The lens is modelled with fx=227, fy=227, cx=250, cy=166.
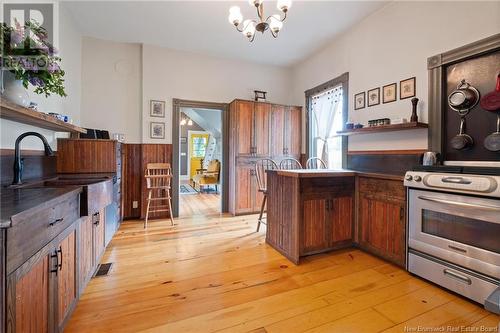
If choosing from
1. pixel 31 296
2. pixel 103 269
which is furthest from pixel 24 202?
pixel 103 269

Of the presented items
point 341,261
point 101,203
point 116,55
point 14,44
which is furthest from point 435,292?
point 116,55

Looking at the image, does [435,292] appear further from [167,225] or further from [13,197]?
[167,225]

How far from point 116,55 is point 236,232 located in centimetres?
354

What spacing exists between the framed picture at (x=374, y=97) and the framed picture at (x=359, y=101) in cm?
10

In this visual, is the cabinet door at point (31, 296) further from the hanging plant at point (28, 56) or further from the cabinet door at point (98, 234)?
the hanging plant at point (28, 56)

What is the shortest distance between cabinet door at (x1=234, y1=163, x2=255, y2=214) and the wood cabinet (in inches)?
80.9

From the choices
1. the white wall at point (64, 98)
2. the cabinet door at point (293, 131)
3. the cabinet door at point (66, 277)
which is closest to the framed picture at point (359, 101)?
the cabinet door at point (293, 131)

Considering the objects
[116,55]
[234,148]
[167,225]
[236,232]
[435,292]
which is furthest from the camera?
[234,148]

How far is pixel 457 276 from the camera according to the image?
176 cm

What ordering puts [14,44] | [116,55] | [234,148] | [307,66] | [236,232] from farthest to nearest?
[307,66]
[234,148]
[116,55]
[236,232]
[14,44]

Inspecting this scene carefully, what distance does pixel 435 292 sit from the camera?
184cm

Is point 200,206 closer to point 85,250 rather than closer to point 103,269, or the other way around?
point 103,269

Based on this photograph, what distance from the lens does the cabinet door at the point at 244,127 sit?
412 cm

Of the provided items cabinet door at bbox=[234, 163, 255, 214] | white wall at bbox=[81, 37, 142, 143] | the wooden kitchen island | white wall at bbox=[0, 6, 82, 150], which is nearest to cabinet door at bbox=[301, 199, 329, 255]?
the wooden kitchen island
